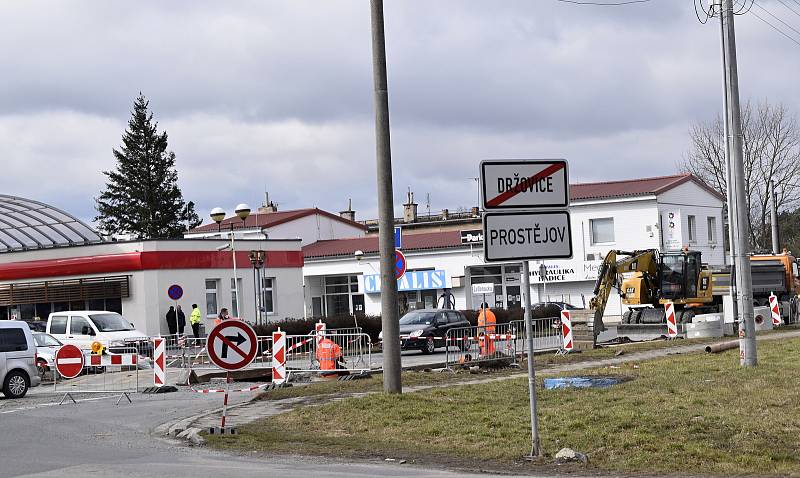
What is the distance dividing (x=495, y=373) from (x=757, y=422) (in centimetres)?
1095

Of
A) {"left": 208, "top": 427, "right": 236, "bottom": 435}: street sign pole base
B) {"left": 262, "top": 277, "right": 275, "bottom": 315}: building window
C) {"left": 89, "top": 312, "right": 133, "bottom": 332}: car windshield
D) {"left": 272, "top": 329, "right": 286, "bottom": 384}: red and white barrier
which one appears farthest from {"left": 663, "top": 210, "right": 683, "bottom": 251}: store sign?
{"left": 208, "top": 427, "right": 236, "bottom": 435}: street sign pole base

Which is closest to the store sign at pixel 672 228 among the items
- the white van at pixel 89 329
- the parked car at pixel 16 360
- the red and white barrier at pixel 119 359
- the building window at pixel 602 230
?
the building window at pixel 602 230

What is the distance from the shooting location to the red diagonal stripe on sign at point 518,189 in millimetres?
11401

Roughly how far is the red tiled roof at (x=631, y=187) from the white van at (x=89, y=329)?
32.1 metres

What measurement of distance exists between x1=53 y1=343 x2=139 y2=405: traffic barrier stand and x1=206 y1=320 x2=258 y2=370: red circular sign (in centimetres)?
726

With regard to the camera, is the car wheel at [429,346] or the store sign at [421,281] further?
the store sign at [421,281]

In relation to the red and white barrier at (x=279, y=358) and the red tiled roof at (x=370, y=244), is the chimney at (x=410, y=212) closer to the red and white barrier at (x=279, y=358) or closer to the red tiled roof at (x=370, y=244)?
the red tiled roof at (x=370, y=244)

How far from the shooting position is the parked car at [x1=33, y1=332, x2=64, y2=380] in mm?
31734

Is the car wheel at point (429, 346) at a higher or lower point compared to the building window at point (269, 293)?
lower

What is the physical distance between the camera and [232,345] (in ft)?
51.4

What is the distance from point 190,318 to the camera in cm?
4662

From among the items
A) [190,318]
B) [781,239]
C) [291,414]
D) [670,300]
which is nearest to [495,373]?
[291,414]

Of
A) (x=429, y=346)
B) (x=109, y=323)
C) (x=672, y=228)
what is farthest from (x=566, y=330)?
(x=672, y=228)

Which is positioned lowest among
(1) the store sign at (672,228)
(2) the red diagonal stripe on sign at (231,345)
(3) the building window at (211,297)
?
(2) the red diagonal stripe on sign at (231,345)
